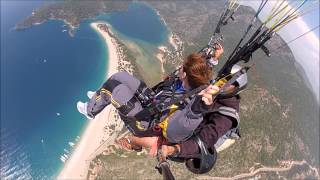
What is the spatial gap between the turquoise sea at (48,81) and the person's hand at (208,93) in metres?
36.0

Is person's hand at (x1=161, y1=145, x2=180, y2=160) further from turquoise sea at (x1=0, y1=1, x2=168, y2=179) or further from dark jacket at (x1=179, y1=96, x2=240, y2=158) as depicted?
turquoise sea at (x1=0, y1=1, x2=168, y2=179)

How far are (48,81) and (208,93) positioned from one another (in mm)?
50225

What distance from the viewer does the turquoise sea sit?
134ft

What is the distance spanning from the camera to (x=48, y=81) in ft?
170

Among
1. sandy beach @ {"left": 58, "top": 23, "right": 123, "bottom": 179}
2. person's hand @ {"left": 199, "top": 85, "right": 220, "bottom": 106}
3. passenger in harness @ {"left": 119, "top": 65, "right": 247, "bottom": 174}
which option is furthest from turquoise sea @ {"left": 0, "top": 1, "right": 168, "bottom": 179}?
person's hand @ {"left": 199, "top": 85, "right": 220, "bottom": 106}

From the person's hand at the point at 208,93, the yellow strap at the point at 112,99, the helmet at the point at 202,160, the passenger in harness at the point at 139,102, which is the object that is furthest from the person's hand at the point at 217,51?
the person's hand at the point at 208,93

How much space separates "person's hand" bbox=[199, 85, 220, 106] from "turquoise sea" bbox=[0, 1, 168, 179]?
36.0 metres

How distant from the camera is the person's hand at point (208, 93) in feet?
14.2

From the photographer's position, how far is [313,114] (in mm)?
84688

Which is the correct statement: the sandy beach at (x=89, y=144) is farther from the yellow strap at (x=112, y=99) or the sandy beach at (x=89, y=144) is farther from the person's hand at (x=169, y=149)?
the person's hand at (x=169, y=149)

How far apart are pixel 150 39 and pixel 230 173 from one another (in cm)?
2779

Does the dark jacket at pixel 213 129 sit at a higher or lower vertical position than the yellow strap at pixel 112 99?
higher

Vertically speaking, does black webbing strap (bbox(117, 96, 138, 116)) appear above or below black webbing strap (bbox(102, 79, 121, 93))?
below

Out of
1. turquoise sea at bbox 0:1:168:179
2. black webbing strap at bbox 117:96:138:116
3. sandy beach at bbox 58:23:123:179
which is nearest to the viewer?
black webbing strap at bbox 117:96:138:116
